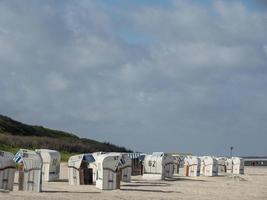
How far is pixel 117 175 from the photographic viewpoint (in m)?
30.2

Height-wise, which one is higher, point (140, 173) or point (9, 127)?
point (9, 127)

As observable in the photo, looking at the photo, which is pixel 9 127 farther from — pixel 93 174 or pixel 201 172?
pixel 93 174

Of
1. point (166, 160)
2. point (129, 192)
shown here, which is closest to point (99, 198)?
point (129, 192)

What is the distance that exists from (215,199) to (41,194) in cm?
756

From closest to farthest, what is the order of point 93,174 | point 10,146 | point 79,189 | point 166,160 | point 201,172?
point 79,189
point 93,174
point 166,160
point 201,172
point 10,146

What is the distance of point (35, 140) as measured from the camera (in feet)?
274

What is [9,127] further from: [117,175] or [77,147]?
[117,175]

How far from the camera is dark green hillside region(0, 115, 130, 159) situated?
251 feet

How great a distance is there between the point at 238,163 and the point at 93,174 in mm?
36609

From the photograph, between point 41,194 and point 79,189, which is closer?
point 41,194

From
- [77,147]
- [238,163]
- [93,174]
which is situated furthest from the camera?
[77,147]

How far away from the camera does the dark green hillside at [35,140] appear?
3014 inches

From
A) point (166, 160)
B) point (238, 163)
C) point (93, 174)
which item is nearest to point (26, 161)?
point (93, 174)

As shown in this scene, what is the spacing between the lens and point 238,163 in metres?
67.6
